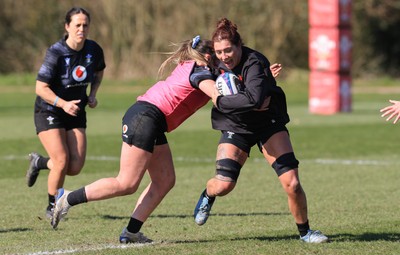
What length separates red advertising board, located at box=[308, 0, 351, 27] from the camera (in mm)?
26250

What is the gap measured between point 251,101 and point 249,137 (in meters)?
0.62

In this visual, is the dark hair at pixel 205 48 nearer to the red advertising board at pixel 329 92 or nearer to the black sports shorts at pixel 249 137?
the black sports shorts at pixel 249 137

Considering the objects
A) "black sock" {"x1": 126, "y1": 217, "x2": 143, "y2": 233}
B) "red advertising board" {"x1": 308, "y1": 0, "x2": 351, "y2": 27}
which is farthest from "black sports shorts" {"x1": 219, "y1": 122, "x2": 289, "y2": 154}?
"red advertising board" {"x1": 308, "y1": 0, "x2": 351, "y2": 27}

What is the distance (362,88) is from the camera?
3906 centimetres

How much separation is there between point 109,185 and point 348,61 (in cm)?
1929

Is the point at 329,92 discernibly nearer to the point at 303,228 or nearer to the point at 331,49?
the point at 331,49

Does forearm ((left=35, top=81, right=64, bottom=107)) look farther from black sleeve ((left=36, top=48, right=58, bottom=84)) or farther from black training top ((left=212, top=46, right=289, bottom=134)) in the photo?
black training top ((left=212, top=46, right=289, bottom=134))

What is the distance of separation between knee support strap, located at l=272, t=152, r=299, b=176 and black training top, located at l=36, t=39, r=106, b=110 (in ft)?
9.92

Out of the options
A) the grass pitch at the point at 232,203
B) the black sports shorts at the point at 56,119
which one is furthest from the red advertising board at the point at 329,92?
the black sports shorts at the point at 56,119

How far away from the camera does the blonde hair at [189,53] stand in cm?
823

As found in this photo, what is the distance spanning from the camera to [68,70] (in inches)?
418

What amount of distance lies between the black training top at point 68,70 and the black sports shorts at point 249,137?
255 cm

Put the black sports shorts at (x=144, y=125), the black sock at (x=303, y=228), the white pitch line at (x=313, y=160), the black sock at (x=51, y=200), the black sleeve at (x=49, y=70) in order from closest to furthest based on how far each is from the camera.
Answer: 1. the black sports shorts at (x=144, y=125)
2. the black sock at (x=303, y=228)
3. the black sleeve at (x=49, y=70)
4. the black sock at (x=51, y=200)
5. the white pitch line at (x=313, y=160)

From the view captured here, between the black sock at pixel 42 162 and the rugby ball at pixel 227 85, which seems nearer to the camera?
the rugby ball at pixel 227 85
